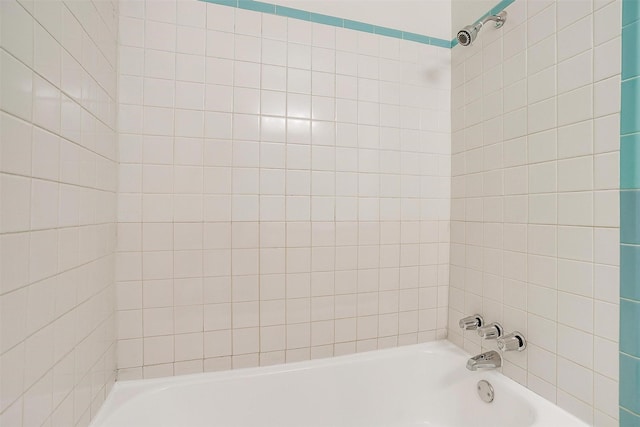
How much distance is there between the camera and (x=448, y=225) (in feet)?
5.03

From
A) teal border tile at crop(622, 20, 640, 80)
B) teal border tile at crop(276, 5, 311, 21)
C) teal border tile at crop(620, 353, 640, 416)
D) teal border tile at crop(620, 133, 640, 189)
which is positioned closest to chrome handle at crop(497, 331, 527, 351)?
teal border tile at crop(620, 353, 640, 416)

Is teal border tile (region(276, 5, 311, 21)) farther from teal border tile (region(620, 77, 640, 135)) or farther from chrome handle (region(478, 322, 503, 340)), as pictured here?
chrome handle (region(478, 322, 503, 340))

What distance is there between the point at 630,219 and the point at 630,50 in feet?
1.53

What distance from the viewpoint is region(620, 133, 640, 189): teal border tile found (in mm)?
801

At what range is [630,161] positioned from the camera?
817 millimetres

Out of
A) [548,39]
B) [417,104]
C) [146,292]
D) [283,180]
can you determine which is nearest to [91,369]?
[146,292]

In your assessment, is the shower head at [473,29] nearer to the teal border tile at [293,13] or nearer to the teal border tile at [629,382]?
the teal border tile at [293,13]

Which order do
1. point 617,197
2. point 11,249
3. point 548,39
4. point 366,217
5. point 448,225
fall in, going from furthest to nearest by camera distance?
point 448,225 < point 366,217 < point 548,39 < point 617,197 < point 11,249

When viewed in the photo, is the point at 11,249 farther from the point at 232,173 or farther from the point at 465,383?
the point at 465,383

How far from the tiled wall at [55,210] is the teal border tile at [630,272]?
4.69 ft

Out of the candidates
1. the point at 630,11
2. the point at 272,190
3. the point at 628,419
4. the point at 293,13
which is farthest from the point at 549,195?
the point at 293,13

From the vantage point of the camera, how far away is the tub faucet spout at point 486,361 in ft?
3.84

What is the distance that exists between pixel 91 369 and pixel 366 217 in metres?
1.14

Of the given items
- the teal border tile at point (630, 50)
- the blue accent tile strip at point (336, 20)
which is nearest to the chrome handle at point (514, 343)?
the teal border tile at point (630, 50)
